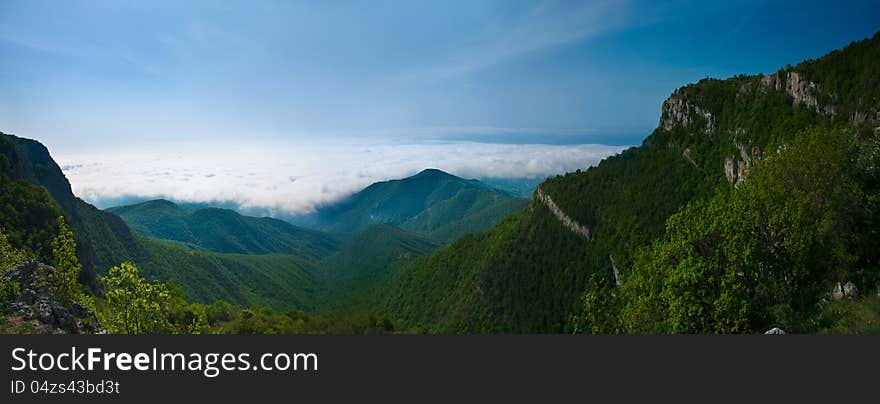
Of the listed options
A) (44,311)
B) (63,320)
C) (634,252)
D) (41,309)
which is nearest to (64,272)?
(41,309)

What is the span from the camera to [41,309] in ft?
63.5

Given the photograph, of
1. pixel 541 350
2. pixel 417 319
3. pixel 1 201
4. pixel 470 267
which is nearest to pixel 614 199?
pixel 470 267

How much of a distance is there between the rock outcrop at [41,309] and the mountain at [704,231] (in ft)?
92.0

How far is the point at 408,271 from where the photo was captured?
496 feet

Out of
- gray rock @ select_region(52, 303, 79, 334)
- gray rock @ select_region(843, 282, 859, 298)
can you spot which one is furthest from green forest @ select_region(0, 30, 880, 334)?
gray rock @ select_region(52, 303, 79, 334)

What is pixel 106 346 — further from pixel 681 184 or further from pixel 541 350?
pixel 681 184

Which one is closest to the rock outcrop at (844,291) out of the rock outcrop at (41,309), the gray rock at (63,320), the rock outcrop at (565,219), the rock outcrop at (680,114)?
the rock outcrop at (41,309)

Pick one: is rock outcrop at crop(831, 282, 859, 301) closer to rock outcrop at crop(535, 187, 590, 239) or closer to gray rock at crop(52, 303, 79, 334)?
gray rock at crop(52, 303, 79, 334)

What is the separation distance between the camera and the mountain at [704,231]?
17.3m

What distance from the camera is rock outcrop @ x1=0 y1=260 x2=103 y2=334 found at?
18781 millimetres

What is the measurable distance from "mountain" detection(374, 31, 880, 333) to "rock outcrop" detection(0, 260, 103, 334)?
2804cm

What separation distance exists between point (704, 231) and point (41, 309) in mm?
31814

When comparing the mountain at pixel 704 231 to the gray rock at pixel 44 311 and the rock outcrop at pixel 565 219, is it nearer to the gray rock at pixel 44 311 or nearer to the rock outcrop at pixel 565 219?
the rock outcrop at pixel 565 219

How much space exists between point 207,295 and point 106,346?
505 ft
